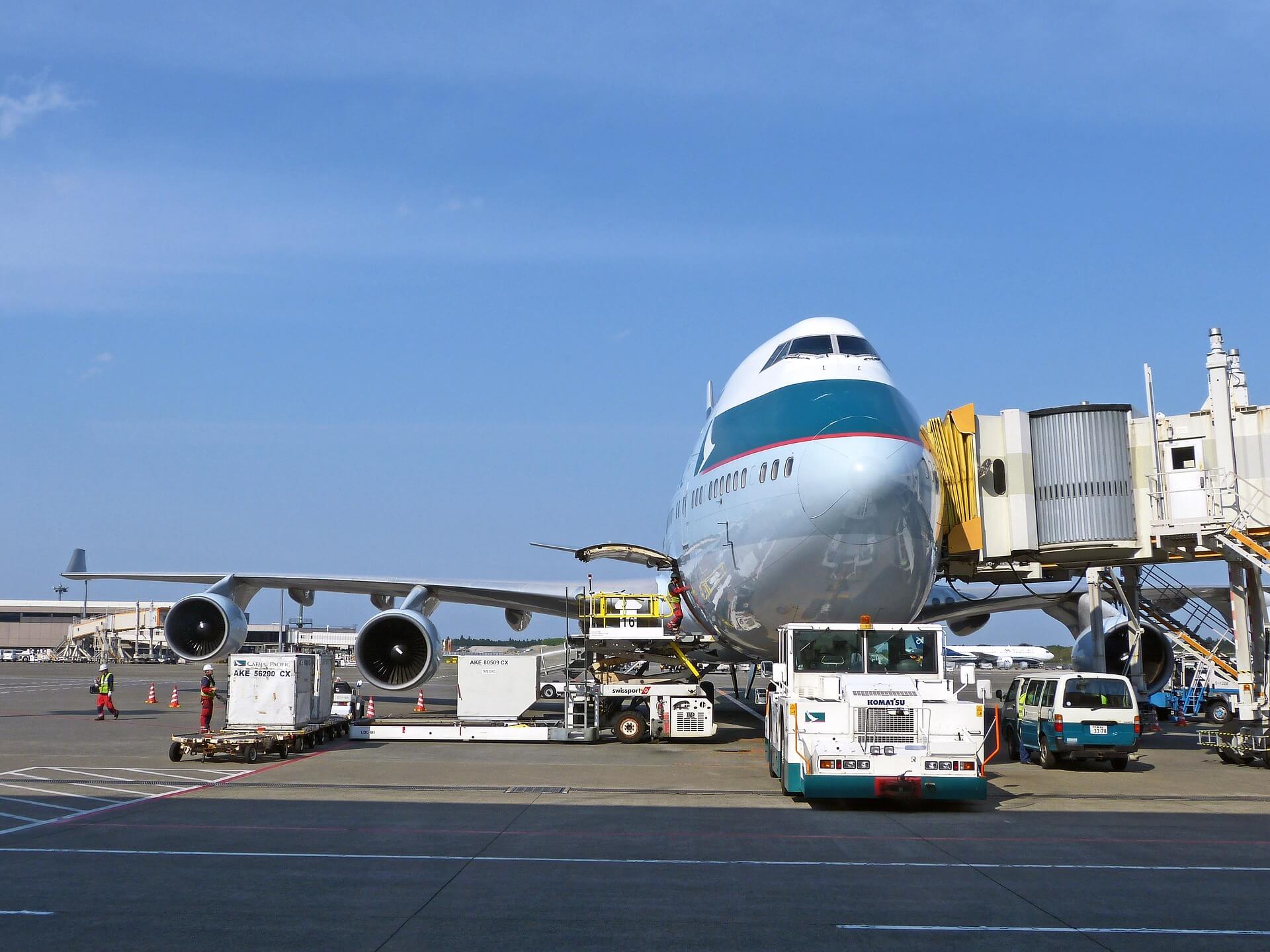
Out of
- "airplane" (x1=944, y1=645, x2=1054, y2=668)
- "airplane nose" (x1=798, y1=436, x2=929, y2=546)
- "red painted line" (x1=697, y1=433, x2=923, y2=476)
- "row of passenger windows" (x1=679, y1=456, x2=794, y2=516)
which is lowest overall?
"airplane" (x1=944, y1=645, x2=1054, y2=668)

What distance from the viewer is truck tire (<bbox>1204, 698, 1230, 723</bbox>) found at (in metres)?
31.0

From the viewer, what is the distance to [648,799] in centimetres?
1334

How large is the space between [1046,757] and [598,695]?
8.11 metres

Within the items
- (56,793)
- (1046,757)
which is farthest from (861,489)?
(56,793)

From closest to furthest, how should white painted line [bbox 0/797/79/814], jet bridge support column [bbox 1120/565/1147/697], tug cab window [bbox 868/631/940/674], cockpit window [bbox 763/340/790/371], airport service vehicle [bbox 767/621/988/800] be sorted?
white painted line [bbox 0/797/79/814], airport service vehicle [bbox 767/621/988/800], tug cab window [bbox 868/631/940/674], cockpit window [bbox 763/340/790/371], jet bridge support column [bbox 1120/565/1147/697]

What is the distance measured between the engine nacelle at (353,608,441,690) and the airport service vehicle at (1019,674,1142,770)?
451 inches

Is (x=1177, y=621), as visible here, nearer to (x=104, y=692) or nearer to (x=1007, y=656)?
(x=104, y=692)

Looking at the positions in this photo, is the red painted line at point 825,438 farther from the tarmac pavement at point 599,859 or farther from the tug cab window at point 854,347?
the tarmac pavement at point 599,859

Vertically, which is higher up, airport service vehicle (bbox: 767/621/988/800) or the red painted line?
the red painted line

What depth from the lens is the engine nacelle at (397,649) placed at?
22672 mm

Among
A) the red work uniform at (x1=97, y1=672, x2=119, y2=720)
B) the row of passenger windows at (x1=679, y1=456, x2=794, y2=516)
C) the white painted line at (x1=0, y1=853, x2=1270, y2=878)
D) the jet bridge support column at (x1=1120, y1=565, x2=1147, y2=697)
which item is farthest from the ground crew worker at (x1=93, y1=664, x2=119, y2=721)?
the jet bridge support column at (x1=1120, y1=565, x2=1147, y2=697)

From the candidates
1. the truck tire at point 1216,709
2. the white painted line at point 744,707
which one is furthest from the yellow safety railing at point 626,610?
the truck tire at point 1216,709

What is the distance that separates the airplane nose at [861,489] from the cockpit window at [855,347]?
2499 mm

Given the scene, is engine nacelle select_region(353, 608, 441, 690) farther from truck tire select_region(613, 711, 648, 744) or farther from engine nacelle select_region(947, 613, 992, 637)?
engine nacelle select_region(947, 613, 992, 637)
